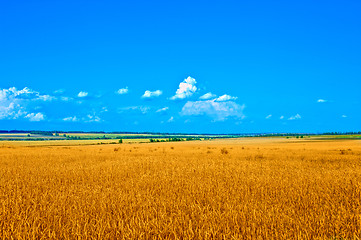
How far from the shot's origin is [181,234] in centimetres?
510

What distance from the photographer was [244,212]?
6.29 metres

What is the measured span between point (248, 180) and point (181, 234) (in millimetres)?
6190

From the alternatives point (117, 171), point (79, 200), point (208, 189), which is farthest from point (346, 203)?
point (117, 171)

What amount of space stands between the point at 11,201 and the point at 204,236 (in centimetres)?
550

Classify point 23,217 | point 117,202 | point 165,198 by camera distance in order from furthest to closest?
point 165,198 → point 117,202 → point 23,217

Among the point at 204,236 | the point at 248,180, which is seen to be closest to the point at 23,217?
the point at 204,236

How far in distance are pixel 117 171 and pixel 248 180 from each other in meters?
6.41

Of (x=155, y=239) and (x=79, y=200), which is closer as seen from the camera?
(x=155, y=239)

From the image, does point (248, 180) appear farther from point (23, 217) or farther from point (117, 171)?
point (23, 217)

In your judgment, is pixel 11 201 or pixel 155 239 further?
pixel 11 201

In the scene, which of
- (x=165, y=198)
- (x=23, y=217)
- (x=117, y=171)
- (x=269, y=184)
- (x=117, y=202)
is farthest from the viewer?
(x=117, y=171)

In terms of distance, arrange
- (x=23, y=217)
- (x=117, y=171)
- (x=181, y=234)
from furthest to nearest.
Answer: (x=117, y=171) → (x=23, y=217) → (x=181, y=234)

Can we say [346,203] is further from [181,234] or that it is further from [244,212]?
[181,234]

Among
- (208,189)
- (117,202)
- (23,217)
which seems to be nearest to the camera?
(23,217)
